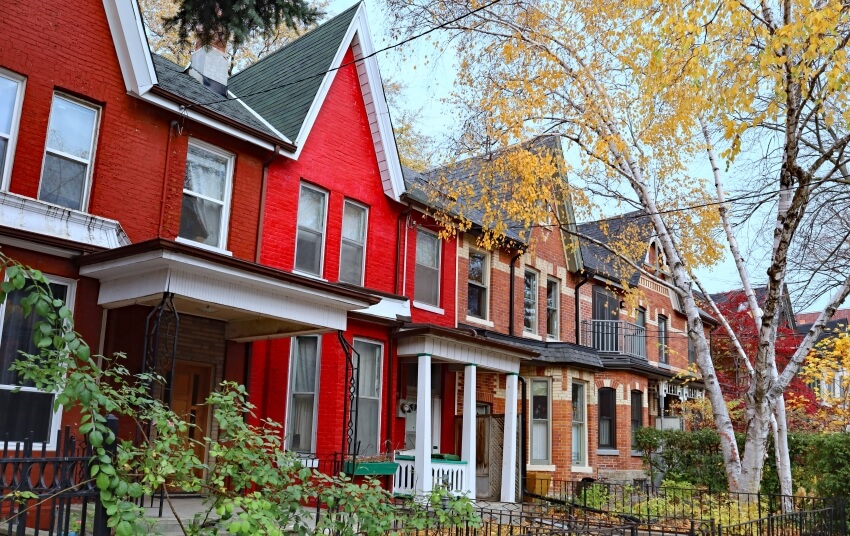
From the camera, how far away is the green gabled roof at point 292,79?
1570 centimetres

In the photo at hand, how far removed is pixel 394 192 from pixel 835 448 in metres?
10.6

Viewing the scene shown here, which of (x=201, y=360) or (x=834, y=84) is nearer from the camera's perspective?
(x=834, y=84)

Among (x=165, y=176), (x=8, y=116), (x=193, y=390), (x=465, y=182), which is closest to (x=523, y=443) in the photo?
(x=465, y=182)

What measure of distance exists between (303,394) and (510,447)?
524 cm

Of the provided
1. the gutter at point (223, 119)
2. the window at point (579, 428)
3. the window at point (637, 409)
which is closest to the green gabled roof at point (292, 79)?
the gutter at point (223, 119)

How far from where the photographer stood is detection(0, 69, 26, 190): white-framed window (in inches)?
425

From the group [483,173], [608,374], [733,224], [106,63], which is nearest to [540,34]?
[483,173]

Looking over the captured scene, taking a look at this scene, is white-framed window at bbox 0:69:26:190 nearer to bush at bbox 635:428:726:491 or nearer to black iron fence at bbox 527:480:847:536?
black iron fence at bbox 527:480:847:536

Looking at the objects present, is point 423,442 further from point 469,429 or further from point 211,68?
point 211,68

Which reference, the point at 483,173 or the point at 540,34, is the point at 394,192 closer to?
the point at 483,173

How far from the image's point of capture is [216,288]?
10867 millimetres

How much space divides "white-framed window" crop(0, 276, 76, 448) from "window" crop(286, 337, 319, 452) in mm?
4695

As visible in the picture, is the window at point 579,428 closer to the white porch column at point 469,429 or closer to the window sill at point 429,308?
the window sill at point 429,308

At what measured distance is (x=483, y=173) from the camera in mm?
16469
